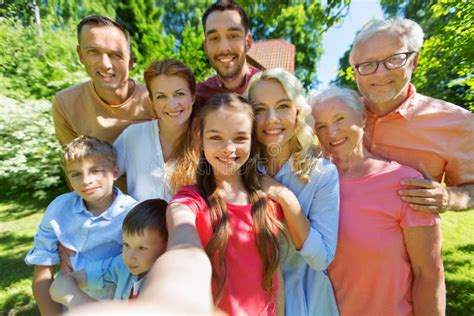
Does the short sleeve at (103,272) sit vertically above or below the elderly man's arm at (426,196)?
below

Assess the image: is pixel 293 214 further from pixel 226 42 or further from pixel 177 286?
pixel 226 42

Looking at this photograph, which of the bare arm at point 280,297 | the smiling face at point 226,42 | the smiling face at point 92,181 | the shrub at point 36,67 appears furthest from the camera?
the shrub at point 36,67

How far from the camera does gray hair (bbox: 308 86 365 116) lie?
6.88 ft

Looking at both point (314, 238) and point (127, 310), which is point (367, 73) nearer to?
point (314, 238)

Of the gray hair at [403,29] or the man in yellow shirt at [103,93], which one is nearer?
the gray hair at [403,29]

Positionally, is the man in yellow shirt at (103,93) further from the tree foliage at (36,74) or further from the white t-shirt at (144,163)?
the tree foliage at (36,74)

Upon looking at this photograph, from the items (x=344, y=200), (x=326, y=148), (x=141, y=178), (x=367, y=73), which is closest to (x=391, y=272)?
(x=344, y=200)

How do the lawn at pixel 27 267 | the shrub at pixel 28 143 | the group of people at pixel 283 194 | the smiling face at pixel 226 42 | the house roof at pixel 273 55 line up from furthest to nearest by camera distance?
the house roof at pixel 273 55 → the shrub at pixel 28 143 → the lawn at pixel 27 267 → the smiling face at pixel 226 42 → the group of people at pixel 283 194

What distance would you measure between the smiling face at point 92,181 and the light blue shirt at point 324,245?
3.93 feet

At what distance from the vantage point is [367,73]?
217 centimetres

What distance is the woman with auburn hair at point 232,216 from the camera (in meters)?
1.70

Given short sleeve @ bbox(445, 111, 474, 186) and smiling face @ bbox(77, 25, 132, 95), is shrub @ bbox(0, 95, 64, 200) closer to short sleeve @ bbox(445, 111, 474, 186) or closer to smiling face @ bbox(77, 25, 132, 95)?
smiling face @ bbox(77, 25, 132, 95)

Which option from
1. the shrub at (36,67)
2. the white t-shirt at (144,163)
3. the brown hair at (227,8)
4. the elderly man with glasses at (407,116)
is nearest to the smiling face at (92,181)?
the white t-shirt at (144,163)

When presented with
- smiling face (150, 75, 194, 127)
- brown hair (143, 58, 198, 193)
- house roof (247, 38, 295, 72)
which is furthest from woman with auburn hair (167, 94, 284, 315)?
house roof (247, 38, 295, 72)
